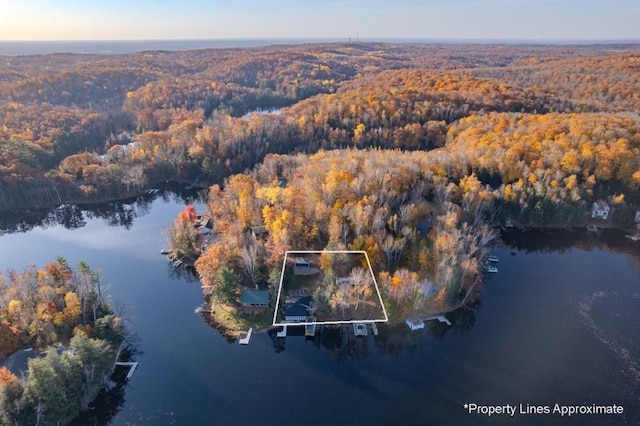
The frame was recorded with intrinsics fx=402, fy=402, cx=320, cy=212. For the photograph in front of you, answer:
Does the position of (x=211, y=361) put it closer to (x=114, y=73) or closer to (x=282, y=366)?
(x=282, y=366)

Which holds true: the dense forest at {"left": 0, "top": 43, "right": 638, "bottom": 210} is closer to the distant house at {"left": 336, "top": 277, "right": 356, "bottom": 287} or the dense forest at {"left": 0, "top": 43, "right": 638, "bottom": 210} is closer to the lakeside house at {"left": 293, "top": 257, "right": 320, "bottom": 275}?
the lakeside house at {"left": 293, "top": 257, "right": 320, "bottom": 275}

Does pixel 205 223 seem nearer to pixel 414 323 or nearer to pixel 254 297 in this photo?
pixel 254 297

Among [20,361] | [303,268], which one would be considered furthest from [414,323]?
[20,361]

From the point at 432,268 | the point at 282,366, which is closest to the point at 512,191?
the point at 432,268

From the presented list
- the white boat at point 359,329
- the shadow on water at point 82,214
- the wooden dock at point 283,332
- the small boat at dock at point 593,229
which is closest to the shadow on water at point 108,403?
the wooden dock at point 283,332

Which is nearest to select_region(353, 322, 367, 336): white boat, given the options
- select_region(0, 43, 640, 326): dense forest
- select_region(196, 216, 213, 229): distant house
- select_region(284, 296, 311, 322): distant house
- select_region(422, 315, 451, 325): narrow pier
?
select_region(0, 43, 640, 326): dense forest

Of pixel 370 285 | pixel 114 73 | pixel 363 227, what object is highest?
pixel 114 73
